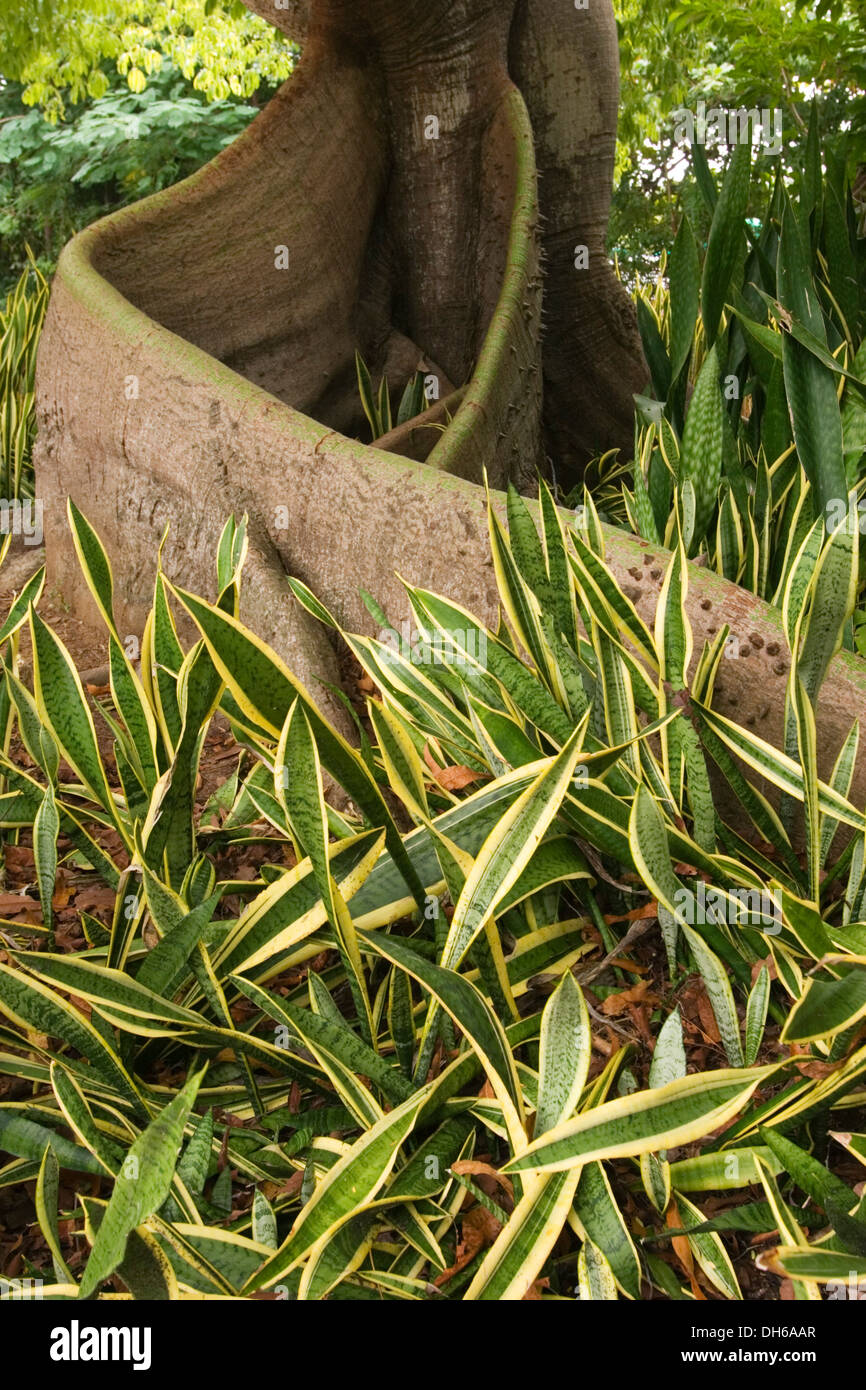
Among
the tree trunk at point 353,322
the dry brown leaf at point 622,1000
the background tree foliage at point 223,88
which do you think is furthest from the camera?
the background tree foliage at point 223,88

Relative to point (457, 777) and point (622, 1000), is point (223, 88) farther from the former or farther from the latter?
point (622, 1000)

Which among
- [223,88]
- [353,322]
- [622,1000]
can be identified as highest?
[223,88]

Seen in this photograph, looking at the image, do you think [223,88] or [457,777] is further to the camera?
[223,88]

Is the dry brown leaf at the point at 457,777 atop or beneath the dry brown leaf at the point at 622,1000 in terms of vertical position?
atop

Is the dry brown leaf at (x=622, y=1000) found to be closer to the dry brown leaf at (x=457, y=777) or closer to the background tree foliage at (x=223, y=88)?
the dry brown leaf at (x=457, y=777)

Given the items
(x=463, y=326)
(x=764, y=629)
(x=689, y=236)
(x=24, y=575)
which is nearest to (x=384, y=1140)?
(x=764, y=629)

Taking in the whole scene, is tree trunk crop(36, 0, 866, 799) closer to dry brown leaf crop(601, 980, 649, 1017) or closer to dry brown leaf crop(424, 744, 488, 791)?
dry brown leaf crop(424, 744, 488, 791)

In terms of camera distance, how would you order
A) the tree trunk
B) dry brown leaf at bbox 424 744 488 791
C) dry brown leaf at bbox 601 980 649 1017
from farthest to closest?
the tree trunk → dry brown leaf at bbox 424 744 488 791 → dry brown leaf at bbox 601 980 649 1017

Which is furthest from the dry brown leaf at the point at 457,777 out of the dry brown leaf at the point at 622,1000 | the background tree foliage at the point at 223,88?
the background tree foliage at the point at 223,88

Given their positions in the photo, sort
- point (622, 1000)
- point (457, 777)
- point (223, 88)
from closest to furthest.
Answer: point (622, 1000) < point (457, 777) < point (223, 88)

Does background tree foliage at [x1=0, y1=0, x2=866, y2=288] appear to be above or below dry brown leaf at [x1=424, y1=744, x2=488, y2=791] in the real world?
above

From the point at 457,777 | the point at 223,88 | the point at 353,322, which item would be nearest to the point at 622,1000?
the point at 457,777

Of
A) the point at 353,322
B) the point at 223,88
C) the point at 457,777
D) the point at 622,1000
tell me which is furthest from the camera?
the point at 223,88

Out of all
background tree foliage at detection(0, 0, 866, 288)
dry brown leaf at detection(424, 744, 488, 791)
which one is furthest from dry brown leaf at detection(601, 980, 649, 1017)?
background tree foliage at detection(0, 0, 866, 288)
